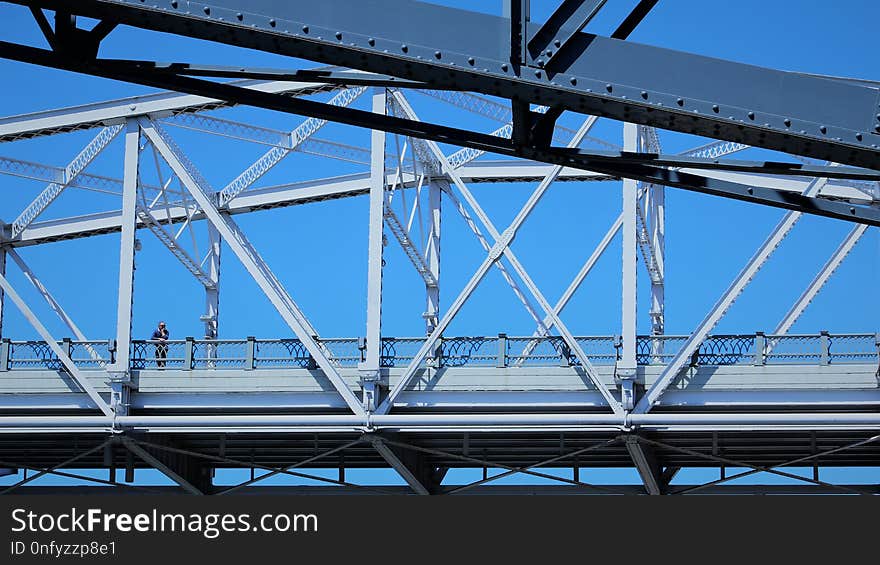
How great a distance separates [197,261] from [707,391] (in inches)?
623

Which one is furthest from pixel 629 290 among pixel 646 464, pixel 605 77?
pixel 605 77

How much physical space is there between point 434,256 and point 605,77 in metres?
26.9

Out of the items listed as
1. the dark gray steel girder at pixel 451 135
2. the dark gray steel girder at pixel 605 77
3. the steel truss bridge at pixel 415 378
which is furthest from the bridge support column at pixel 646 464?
the dark gray steel girder at pixel 605 77

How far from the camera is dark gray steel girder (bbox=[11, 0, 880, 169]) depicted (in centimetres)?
1095

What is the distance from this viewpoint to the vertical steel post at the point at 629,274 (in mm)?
30078

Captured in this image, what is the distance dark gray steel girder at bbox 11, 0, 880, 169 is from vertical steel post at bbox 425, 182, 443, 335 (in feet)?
86.7

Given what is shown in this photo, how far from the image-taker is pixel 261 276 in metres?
31.5

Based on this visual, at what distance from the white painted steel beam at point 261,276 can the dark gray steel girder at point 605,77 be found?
19.7 metres

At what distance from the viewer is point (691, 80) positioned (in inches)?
436

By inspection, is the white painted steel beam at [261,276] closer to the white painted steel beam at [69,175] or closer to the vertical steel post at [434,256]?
the white painted steel beam at [69,175]

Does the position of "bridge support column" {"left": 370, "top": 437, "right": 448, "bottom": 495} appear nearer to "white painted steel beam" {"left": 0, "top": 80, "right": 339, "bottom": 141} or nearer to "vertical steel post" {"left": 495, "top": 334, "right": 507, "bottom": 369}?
"vertical steel post" {"left": 495, "top": 334, "right": 507, "bottom": 369}

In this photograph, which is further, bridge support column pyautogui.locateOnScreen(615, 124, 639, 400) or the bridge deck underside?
the bridge deck underside

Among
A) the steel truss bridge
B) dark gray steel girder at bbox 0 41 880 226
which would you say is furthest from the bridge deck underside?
dark gray steel girder at bbox 0 41 880 226

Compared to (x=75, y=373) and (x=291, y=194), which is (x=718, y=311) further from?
(x=291, y=194)
